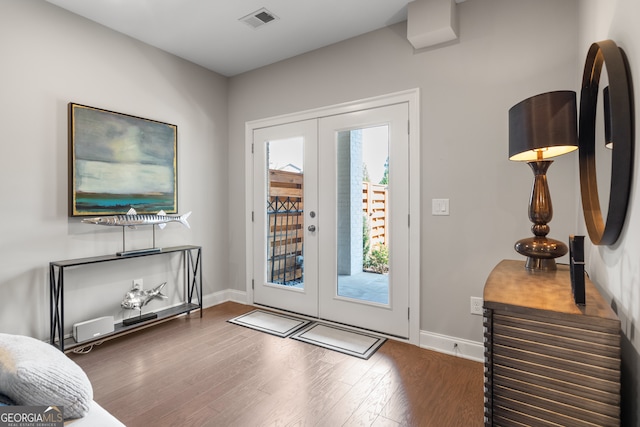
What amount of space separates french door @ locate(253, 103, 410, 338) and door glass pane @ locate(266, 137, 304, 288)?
0.01 m

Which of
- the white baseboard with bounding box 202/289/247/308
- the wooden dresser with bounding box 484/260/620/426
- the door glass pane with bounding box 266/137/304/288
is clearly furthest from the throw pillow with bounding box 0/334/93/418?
the white baseboard with bounding box 202/289/247/308

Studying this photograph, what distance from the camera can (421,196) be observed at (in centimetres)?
263

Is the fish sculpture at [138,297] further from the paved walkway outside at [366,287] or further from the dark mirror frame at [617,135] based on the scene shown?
the dark mirror frame at [617,135]

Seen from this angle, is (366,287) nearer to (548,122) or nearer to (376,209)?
(376,209)

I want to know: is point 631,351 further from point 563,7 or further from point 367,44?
point 367,44

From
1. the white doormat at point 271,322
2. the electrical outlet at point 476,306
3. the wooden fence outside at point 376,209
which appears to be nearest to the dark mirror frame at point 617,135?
the electrical outlet at point 476,306

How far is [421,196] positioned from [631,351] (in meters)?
1.71

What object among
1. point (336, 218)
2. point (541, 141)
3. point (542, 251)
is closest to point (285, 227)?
point (336, 218)

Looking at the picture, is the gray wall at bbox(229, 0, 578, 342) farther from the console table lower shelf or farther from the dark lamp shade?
the console table lower shelf

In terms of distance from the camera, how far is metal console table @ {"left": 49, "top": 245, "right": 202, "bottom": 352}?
94.6 inches

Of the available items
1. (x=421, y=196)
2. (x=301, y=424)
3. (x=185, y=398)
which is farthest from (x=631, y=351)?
(x=185, y=398)

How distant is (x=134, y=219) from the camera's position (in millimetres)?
2764

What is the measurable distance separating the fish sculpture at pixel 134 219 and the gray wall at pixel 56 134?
→ 0.20m

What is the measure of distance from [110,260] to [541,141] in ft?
9.84
